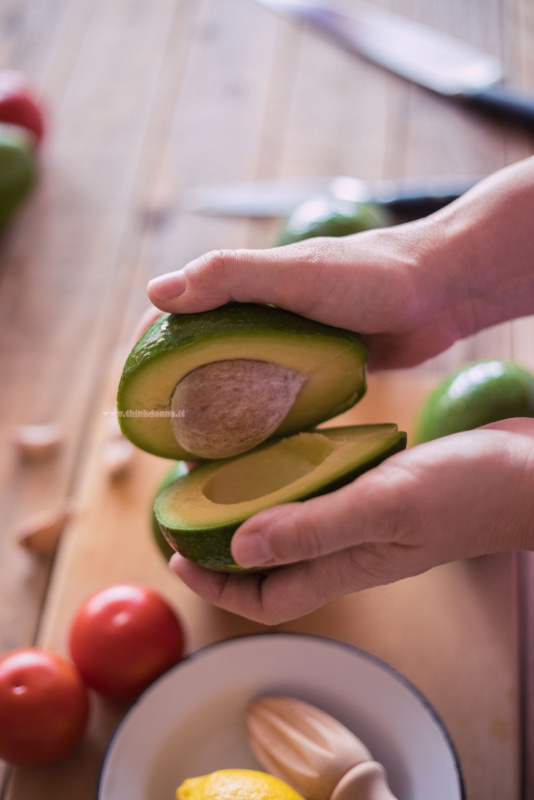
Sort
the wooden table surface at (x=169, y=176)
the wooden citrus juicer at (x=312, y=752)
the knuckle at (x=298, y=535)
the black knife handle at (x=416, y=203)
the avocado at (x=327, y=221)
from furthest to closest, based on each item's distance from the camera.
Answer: the black knife handle at (x=416, y=203)
the avocado at (x=327, y=221)
the wooden table surface at (x=169, y=176)
the wooden citrus juicer at (x=312, y=752)
the knuckle at (x=298, y=535)

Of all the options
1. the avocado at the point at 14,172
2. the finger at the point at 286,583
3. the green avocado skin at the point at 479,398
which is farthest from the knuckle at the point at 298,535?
the avocado at the point at 14,172

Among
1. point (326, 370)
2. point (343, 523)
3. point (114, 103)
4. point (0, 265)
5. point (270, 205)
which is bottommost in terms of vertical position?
point (343, 523)

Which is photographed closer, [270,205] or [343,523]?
[343,523]

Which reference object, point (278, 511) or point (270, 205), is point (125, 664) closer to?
point (278, 511)

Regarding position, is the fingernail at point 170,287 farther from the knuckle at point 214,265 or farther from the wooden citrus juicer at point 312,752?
the wooden citrus juicer at point 312,752

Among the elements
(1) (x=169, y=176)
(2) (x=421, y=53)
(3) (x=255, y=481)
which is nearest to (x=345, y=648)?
(3) (x=255, y=481)

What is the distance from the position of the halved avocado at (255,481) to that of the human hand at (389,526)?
0.03 metres

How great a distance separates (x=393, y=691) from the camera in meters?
0.83

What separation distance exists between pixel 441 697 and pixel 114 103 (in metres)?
1.43

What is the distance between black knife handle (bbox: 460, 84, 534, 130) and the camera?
5.08ft

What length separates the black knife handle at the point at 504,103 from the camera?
5.08ft

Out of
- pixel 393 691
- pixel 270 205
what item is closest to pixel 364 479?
pixel 393 691

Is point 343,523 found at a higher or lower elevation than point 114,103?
lower

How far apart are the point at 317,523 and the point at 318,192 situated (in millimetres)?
968
